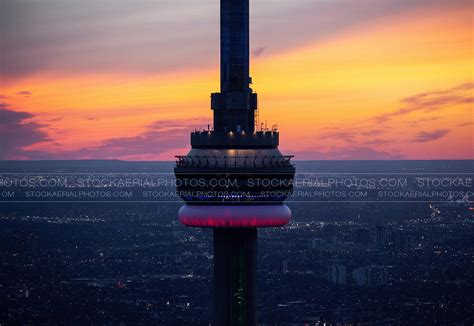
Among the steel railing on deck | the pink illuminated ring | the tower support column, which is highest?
the steel railing on deck

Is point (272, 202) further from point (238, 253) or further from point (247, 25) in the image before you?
Answer: point (247, 25)

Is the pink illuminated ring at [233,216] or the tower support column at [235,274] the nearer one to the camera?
the pink illuminated ring at [233,216]

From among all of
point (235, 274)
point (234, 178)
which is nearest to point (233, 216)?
point (234, 178)

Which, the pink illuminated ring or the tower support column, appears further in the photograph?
the tower support column

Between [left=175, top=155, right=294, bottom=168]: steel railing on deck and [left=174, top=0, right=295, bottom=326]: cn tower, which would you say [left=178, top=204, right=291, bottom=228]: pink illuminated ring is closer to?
[left=174, top=0, right=295, bottom=326]: cn tower

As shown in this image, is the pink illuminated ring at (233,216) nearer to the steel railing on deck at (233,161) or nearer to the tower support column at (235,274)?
the tower support column at (235,274)

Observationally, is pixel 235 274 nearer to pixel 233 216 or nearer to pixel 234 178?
pixel 233 216

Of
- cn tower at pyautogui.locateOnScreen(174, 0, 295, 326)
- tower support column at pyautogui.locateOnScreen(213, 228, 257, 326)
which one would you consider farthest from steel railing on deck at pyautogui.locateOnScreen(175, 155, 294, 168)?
tower support column at pyautogui.locateOnScreen(213, 228, 257, 326)

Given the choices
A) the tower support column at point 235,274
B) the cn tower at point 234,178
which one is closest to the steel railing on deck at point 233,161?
the cn tower at point 234,178
